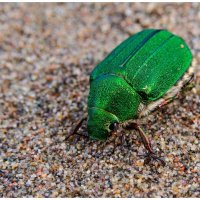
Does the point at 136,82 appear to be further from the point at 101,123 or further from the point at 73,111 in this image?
the point at 73,111

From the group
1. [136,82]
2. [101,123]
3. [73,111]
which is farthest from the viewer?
[73,111]

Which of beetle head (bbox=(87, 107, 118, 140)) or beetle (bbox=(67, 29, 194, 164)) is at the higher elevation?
beetle (bbox=(67, 29, 194, 164))

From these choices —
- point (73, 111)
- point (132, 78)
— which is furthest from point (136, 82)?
point (73, 111)

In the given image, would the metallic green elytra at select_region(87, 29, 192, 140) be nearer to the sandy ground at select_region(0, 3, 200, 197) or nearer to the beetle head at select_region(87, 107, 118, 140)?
the beetle head at select_region(87, 107, 118, 140)

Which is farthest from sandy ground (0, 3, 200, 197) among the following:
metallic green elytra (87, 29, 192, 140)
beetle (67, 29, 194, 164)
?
metallic green elytra (87, 29, 192, 140)

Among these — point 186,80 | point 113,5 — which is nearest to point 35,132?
point 186,80

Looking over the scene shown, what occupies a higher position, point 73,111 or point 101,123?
point 101,123

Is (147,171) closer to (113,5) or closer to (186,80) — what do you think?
(186,80)
